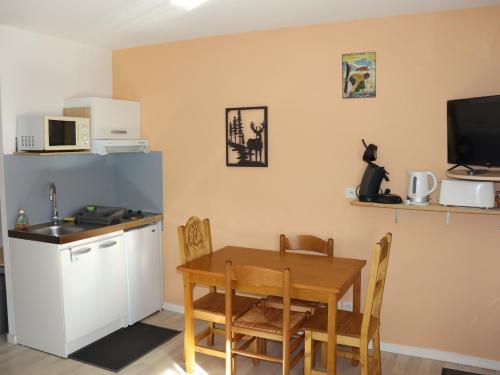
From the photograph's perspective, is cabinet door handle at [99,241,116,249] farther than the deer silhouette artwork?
No

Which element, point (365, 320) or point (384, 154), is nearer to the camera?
point (365, 320)

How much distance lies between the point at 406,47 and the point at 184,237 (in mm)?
2025

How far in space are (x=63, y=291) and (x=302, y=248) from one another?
176 cm

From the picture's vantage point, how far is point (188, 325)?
312 centimetres

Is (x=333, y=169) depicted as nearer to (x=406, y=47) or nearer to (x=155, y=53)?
(x=406, y=47)

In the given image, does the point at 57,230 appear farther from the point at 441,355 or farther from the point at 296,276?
the point at 441,355

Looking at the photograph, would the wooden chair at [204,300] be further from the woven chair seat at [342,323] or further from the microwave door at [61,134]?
the microwave door at [61,134]

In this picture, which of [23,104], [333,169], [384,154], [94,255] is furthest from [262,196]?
[23,104]

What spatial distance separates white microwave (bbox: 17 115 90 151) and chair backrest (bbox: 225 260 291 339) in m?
1.72

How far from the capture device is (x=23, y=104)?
3.58 metres

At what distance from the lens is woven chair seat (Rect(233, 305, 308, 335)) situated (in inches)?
111

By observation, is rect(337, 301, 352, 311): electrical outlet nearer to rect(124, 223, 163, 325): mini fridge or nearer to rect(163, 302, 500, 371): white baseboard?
rect(163, 302, 500, 371): white baseboard

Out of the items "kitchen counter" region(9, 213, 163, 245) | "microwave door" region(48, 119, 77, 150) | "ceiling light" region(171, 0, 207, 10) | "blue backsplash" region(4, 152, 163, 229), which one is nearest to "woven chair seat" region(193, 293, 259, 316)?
"kitchen counter" region(9, 213, 163, 245)

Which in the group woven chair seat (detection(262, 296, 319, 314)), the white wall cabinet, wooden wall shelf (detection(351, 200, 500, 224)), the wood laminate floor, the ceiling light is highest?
the ceiling light
